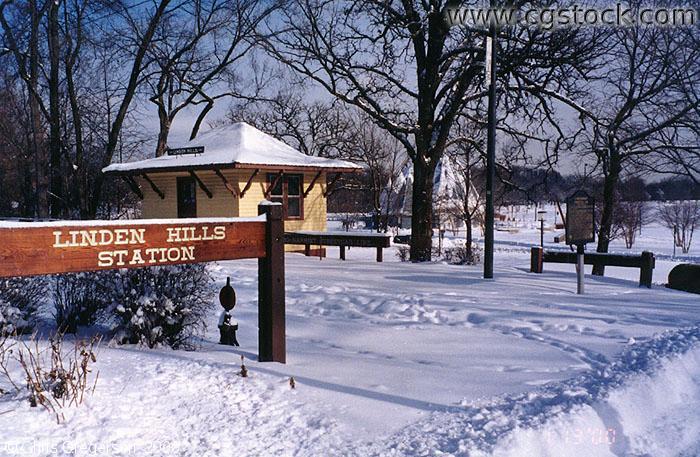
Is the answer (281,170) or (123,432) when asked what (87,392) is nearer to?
(123,432)

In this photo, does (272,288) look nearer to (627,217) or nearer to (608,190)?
(608,190)

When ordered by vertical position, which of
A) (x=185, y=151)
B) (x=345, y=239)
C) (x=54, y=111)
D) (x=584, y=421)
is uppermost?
(x=54, y=111)

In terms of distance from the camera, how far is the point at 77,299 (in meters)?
6.58

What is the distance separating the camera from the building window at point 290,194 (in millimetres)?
20219

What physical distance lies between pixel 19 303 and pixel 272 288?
274cm

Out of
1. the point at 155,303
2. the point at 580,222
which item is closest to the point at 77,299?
the point at 155,303

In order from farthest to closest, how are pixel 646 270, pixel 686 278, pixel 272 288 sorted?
pixel 686 278, pixel 646 270, pixel 272 288

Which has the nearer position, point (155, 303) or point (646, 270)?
point (155, 303)

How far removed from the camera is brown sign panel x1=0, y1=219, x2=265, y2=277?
4.09 meters

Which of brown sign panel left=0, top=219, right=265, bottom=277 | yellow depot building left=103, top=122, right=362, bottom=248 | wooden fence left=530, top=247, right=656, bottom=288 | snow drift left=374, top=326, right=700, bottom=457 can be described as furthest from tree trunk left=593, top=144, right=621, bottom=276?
brown sign panel left=0, top=219, right=265, bottom=277

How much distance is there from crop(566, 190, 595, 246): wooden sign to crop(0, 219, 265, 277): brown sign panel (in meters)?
6.10

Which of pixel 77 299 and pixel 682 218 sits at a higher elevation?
pixel 682 218

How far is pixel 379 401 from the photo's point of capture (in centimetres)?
470

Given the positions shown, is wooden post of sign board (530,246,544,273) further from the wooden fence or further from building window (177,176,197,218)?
building window (177,176,197,218)
